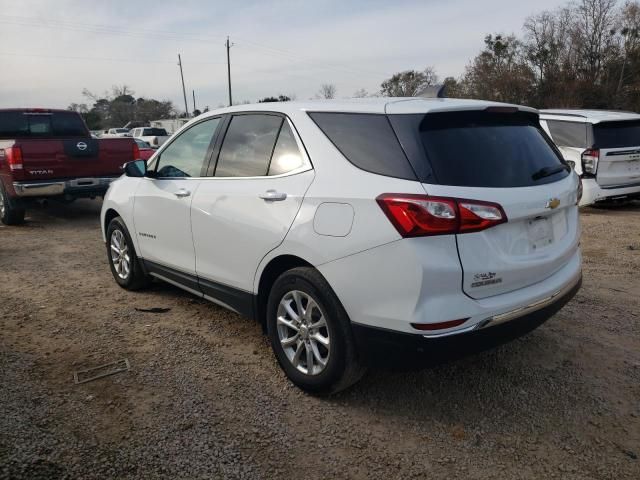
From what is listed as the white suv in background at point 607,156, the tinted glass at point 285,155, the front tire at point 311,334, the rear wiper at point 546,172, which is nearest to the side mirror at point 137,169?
the tinted glass at point 285,155

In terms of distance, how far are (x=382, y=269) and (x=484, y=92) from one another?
4465 cm

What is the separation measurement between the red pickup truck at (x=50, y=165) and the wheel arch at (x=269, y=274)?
6135mm

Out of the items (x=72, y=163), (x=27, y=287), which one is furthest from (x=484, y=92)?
(x=27, y=287)

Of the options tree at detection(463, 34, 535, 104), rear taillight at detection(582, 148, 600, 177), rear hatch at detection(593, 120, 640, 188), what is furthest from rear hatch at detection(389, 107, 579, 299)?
tree at detection(463, 34, 535, 104)

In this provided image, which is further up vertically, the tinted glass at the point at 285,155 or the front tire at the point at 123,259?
the tinted glass at the point at 285,155

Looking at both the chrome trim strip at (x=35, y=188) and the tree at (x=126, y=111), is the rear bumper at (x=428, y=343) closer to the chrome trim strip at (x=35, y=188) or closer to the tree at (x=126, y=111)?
the chrome trim strip at (x=35, y=188)

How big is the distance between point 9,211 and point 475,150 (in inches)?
322

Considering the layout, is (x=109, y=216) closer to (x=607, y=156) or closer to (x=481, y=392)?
(x=481, y=392)

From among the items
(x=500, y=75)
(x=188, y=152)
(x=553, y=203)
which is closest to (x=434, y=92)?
(x=553, y=203)

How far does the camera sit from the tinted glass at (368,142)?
2.67m

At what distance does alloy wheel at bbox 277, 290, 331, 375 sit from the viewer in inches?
117

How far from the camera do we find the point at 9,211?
27.8ft

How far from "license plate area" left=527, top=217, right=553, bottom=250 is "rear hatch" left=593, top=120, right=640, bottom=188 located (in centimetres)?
624

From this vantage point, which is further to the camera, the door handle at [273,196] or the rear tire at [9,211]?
the rear tire at [9,211]
